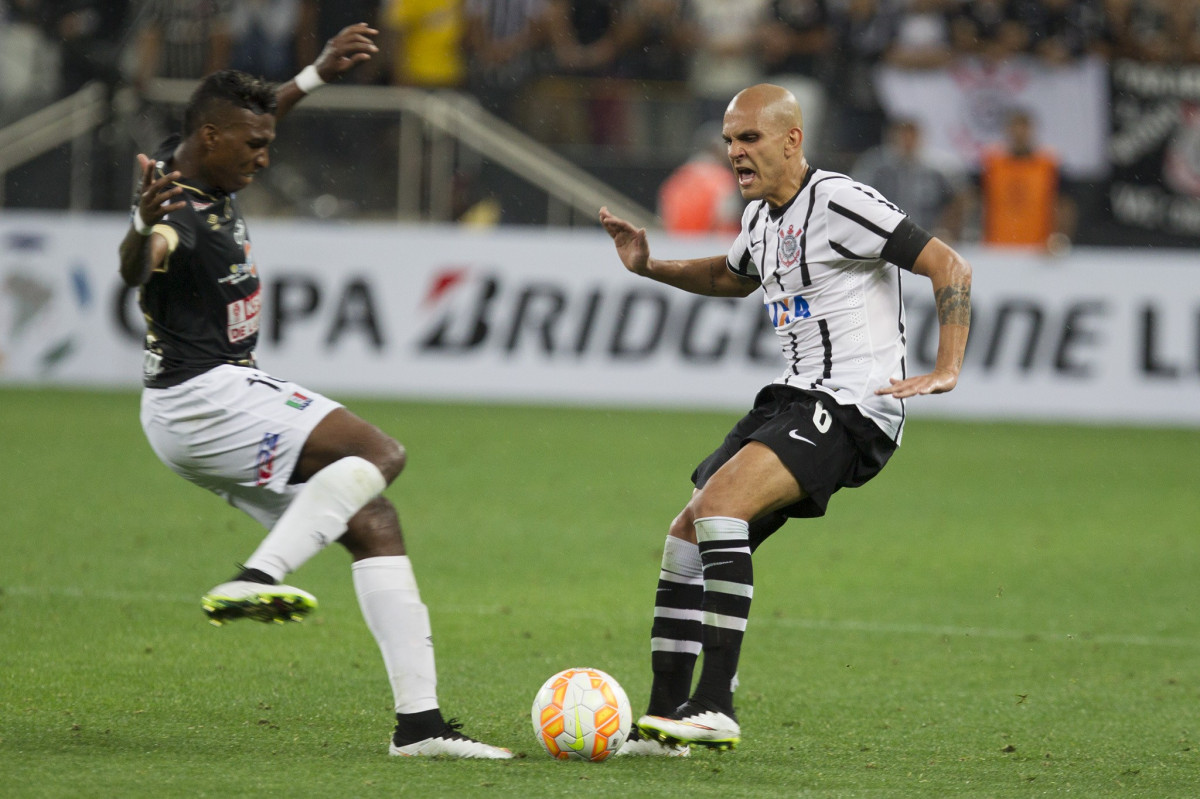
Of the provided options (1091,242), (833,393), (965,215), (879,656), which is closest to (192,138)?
(833,393)

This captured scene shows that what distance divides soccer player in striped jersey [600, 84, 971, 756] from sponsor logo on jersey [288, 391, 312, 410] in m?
1.20

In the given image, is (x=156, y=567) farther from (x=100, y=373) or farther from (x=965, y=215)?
(x=965, y=215)

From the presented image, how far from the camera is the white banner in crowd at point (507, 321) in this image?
575 inches

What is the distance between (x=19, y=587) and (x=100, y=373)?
26.7 ft

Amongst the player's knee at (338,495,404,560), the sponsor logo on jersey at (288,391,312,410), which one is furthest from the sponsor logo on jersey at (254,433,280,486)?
the player's knee at (338,495,404,560)

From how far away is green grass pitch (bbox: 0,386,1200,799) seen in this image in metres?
4.54

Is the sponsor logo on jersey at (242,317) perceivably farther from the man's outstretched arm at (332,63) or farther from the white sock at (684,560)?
the white sock at (684,560)

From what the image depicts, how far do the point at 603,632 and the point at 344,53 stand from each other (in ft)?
8.54

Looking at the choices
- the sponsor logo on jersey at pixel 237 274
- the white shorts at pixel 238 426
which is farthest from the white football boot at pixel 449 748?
the sponsor logo on jersey at pixel 237 274

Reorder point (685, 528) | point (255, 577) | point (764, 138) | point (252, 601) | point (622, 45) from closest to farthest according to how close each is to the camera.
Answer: point (252, 601), point (255, 577), point (764, 138), point (685, 528), point (622, 45)

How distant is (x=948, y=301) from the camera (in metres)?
4.72

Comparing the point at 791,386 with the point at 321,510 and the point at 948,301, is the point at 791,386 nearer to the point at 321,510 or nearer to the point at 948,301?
the point at 948,301

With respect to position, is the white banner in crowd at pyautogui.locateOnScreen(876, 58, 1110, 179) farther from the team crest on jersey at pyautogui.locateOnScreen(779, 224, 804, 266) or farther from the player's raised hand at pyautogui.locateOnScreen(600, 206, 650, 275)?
the team crest on jersey at pyautogui.locateOnScreen(779, 224, 804, 266)

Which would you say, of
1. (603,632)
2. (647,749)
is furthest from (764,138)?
(603,632)
